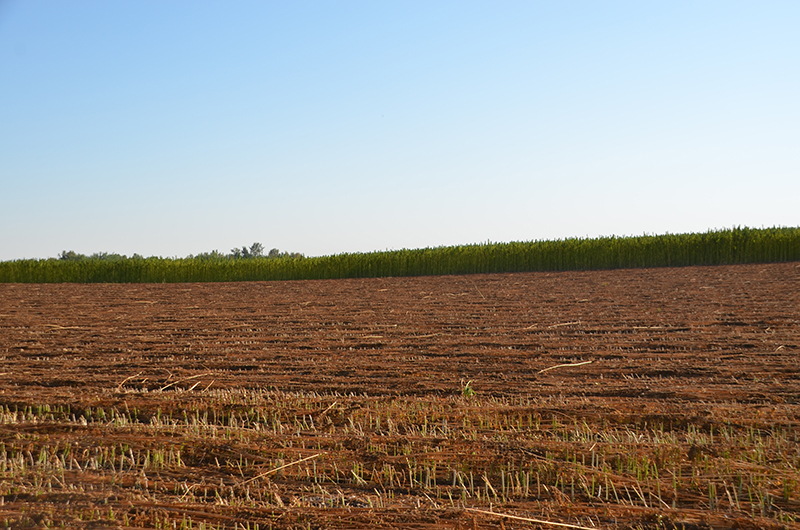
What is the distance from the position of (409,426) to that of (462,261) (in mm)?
20244

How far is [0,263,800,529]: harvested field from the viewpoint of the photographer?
261 cm

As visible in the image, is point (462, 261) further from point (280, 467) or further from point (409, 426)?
point (280, 467)

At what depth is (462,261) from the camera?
2388 cm

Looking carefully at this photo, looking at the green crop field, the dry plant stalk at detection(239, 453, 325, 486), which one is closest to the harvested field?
the dry plant stalk at detection(239, 453, 325, 486)

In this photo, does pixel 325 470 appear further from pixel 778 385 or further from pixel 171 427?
pixel 778 385

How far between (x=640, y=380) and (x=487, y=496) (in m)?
2.67

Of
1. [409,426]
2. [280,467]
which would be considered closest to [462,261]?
[409,426]

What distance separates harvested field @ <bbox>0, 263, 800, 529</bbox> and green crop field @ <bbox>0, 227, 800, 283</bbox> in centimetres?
1511

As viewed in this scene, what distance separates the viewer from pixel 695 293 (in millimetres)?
12125

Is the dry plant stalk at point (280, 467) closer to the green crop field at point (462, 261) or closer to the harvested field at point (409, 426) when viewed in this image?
the harvested field at point (409, 426)

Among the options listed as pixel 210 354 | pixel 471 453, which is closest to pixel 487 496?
pixel 471 453

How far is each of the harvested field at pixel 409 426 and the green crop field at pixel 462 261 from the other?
1511cm

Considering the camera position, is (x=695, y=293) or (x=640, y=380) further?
(x=695, y=293)

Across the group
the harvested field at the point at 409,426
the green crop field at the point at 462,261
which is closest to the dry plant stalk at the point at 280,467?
the harvested field at the point at 409,426
